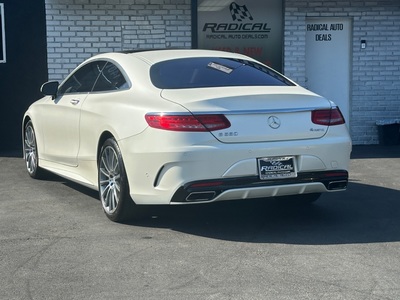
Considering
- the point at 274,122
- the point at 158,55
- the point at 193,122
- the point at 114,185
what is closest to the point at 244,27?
the point at 158,55

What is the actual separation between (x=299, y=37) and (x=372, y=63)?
1.45 metres

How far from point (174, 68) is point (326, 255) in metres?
2.38

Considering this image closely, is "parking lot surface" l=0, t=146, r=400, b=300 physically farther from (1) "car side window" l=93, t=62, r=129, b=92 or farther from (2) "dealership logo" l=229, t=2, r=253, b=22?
(2) "dealership logo" l=229, t=2, r=253, b=22

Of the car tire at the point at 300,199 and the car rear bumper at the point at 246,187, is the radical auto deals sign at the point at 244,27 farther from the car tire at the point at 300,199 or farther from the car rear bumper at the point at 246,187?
the car rear bumper at the point at 246,187

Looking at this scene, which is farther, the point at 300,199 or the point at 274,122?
the point at 300,199

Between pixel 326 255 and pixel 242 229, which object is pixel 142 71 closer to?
pixel 242 229

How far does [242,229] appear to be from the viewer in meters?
6.50

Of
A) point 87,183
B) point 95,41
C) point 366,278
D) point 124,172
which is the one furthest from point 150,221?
point 95,41

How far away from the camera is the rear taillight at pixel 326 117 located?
648 cm

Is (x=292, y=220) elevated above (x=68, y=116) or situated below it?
below

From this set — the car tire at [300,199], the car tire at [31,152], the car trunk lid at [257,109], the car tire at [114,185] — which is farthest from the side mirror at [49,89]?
the car tire at [300,199]

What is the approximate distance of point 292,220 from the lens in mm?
6883

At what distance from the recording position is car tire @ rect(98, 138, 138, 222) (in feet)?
21.5

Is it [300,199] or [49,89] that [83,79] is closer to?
[49,89]
